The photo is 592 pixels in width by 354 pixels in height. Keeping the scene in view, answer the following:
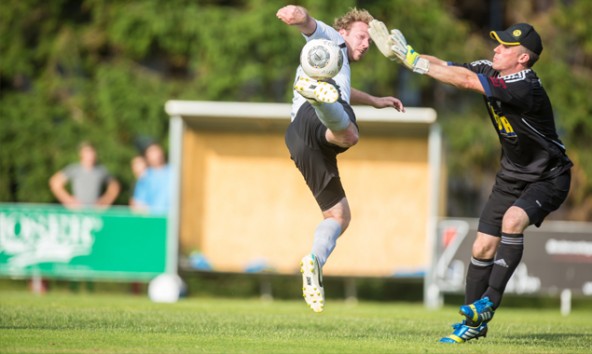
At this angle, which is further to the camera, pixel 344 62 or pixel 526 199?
pixel 344 62

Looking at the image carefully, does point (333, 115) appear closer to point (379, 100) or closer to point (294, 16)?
point (294, 16)

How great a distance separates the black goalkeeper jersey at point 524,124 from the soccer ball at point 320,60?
109cm

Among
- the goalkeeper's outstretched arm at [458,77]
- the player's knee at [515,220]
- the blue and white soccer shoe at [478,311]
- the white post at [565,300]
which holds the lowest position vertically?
the white post at [565,300]

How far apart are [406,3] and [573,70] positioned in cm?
442

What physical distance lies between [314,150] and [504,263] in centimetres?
172

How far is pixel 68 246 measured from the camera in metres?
15.9

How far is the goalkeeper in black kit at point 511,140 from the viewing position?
7715mm

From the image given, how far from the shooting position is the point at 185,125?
1731 cm

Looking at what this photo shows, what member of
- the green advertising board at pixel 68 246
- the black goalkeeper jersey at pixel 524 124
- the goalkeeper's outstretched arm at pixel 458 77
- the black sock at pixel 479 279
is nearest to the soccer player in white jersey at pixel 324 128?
the goalkeeper's outstretched arm at pixel 458 77

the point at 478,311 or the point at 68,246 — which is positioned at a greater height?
the point at 478,311

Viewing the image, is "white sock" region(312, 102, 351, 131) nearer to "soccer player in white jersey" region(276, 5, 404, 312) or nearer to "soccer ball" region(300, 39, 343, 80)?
"soccer player in white jersey" region(276, 5, 404, 312)

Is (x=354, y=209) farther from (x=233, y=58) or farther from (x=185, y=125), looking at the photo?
(x=233, y=58)

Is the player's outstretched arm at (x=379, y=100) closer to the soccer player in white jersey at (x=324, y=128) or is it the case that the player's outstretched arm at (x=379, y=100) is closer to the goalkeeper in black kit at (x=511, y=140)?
the soccer player in white jersey at (x=324, y=128)

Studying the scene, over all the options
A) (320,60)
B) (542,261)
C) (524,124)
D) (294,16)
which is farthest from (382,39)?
(542,261)
